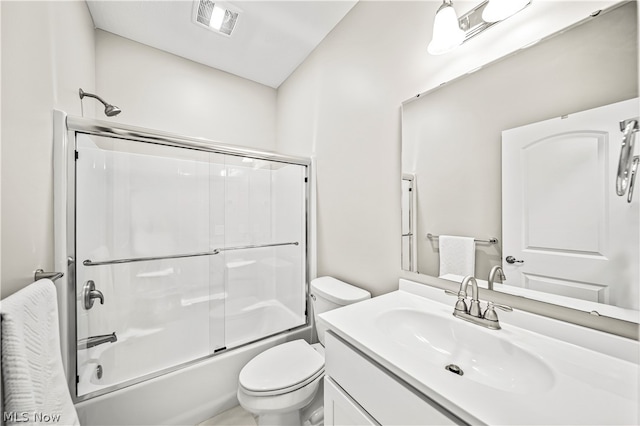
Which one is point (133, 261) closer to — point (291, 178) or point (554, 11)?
point (291, 178)

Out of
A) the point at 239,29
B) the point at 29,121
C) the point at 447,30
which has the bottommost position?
the point at 29,121

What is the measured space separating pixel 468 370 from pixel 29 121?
175 centimetres

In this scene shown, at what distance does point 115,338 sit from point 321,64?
2.20m

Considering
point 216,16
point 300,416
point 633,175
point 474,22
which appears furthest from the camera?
point 216,16

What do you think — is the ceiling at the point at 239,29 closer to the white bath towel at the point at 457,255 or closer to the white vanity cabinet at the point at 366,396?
the white bath towel at the point at 457,255

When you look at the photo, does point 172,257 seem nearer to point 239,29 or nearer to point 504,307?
point 239,29

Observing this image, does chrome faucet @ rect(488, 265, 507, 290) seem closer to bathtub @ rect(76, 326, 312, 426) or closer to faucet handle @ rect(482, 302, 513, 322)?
faucet handle @ rect(482, 302, 513, 322)

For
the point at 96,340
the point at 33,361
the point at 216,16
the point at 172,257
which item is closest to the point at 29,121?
the point at 33,361

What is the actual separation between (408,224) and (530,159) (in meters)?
0.54

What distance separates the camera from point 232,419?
1.48m

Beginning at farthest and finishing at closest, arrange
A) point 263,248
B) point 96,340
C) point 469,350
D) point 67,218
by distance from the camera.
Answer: point 263,248 → point 96,340 → point 67,218 → point 469,350

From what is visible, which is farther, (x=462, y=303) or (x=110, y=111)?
(x=110, y=111)

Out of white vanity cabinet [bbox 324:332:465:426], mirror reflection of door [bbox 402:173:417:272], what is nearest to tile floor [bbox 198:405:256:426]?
white vanity cabinet [bbox 324:332:465:426]

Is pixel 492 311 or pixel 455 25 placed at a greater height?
pixel 455 25
